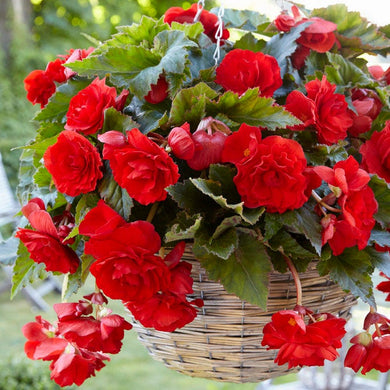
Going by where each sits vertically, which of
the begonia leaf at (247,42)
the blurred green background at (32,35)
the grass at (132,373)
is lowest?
the grass at (132,373)

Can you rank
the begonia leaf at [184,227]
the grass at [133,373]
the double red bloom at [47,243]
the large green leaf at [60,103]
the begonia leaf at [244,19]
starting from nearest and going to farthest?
the begonia leaf at [184,227], the double red bloom at [47,243], the large green leaf at [60,103], the begonia leaf at [244,19], the grass at [133,373]

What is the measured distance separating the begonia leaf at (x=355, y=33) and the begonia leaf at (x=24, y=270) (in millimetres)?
562

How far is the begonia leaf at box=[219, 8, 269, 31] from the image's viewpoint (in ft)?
2.81

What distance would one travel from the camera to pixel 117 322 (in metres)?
0.57

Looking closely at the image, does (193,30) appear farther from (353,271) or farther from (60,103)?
(353,271)

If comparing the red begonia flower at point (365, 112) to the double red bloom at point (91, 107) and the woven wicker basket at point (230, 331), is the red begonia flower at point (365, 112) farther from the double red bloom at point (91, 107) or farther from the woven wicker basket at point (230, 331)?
the double red bloom at point (91, 107)

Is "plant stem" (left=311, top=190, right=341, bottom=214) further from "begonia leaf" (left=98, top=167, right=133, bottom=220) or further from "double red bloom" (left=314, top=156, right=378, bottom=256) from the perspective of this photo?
"begonia leaf" (left=98, top=167, right=133, bottom=220)

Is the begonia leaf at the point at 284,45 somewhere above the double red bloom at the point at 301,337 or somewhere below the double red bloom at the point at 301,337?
above

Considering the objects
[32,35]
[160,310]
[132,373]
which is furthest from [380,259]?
[32,35]

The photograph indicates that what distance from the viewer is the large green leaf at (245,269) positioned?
527 millimetres

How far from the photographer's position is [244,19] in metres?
0.87

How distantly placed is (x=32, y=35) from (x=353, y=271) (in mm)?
4633

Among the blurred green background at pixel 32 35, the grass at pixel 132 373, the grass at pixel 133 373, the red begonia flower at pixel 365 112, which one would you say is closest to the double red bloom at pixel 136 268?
the red begonia flower at pixel 365 112

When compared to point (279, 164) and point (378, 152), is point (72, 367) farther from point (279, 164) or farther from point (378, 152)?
point (378, 152)
